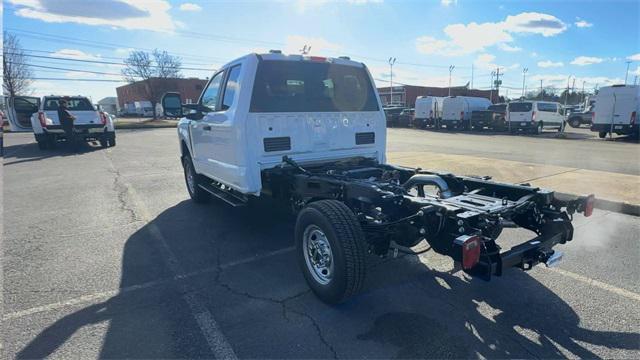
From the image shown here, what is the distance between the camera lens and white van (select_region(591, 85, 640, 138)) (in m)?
19.1

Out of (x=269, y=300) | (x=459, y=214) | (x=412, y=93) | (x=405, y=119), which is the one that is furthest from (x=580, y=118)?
(x=412, y=93)

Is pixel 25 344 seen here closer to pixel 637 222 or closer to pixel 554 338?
pixel 554 338

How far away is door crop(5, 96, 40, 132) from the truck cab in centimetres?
1833

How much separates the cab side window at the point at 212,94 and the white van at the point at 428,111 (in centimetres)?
2673

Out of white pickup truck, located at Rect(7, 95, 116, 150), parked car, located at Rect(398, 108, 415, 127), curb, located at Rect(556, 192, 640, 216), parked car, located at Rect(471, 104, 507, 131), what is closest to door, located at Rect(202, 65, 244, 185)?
curb, located at Rect(556, 192, 640, 216)

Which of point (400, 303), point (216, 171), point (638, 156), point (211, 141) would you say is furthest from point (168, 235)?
point (638, 156)

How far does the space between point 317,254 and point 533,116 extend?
2419cm

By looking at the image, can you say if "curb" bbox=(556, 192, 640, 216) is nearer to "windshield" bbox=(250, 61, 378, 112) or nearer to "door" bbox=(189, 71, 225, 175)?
"windshield" bbox=(250, 61, 378, 112)

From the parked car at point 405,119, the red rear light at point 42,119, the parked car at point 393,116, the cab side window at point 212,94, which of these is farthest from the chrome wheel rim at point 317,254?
the parked car at point 393,116

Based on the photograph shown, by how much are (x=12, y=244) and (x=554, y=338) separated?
6.19 m

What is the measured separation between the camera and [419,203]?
3234 millimetres

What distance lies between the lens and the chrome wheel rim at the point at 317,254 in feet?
11.2

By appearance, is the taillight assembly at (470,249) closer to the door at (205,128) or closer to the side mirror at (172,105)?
the door at (205,128)

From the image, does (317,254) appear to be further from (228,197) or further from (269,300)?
(228,197)
